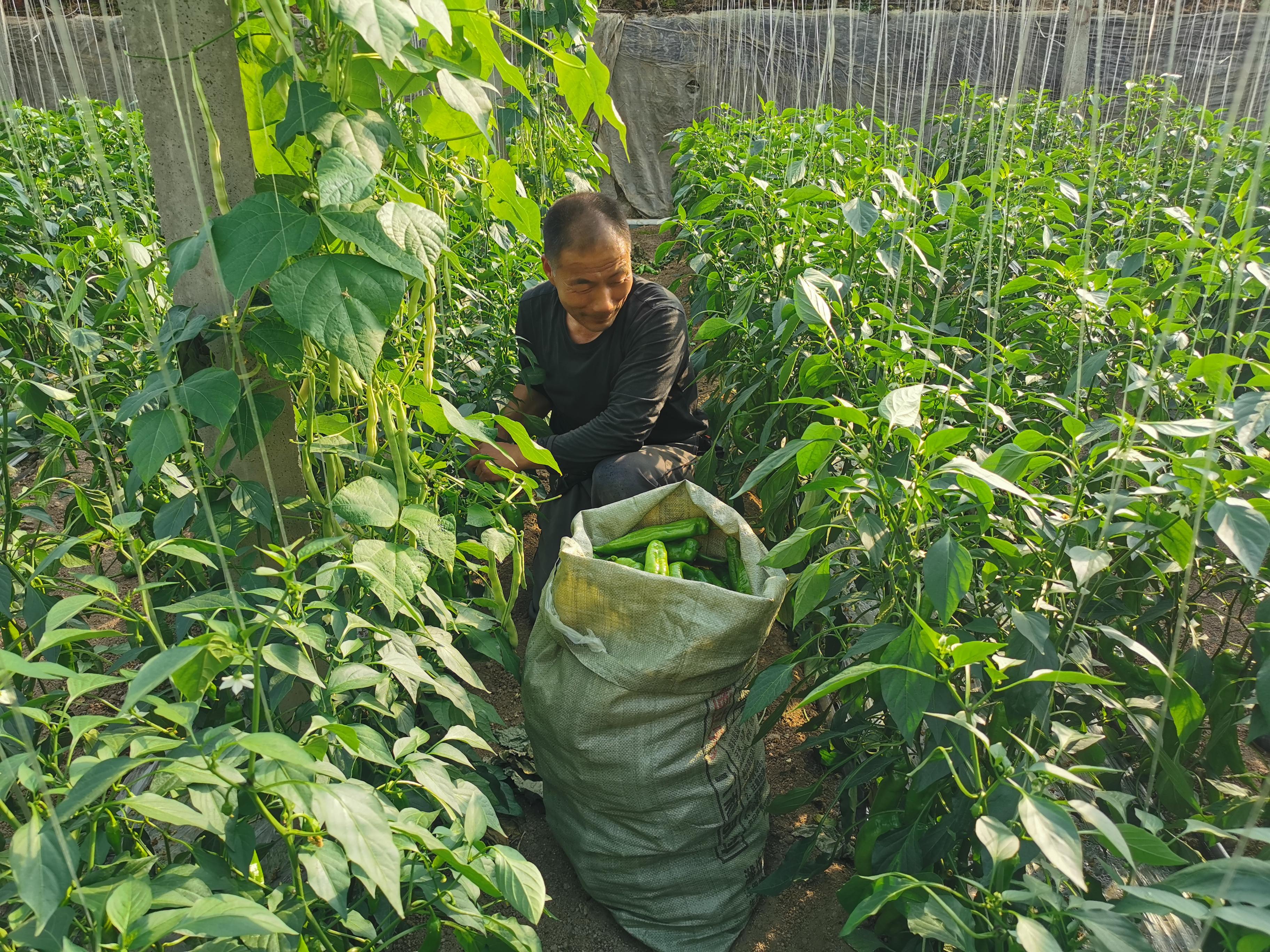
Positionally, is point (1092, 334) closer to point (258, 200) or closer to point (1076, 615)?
point (1076, 615)

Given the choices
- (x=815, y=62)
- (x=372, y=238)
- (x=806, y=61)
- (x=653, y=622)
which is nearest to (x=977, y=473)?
(x=653, y=622)

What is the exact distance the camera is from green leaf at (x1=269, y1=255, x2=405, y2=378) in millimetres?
1047

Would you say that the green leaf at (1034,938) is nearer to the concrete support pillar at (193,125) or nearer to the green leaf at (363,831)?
the green leaf at (363,831)

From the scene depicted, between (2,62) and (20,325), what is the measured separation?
961 millimetres

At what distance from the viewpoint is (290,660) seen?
0.96 meters

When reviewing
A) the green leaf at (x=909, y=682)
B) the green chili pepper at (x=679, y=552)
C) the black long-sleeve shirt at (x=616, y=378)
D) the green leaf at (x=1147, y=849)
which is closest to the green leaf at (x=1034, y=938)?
the green leaf at (x=1147, y=849)

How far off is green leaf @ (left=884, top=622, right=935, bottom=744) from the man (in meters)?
1.12

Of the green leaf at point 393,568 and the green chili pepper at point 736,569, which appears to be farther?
the green chili pepper at point 736,569

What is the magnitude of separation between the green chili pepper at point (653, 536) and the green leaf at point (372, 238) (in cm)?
79

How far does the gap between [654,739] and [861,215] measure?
3.31 feet

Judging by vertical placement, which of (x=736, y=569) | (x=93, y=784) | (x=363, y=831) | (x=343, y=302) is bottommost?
(x=736, y=569)

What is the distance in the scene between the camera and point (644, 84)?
8539 mm

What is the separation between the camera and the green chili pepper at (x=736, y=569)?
169cm

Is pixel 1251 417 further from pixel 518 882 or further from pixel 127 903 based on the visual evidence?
pixel 127 903
